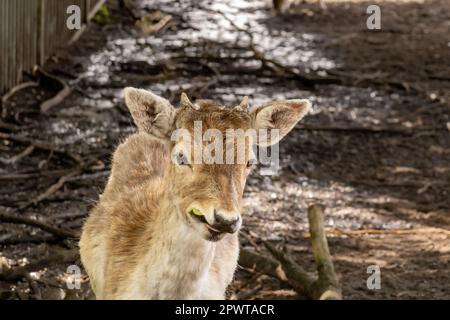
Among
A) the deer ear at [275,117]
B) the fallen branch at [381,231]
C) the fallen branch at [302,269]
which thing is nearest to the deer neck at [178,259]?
the deer ear at [275,117]

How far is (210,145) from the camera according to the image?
214 inches

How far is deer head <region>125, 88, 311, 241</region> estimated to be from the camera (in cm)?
531

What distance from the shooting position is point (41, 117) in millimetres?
12250

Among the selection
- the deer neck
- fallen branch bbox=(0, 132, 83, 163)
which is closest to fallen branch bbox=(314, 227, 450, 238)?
fallen branch bbox=(0, 132, 83, 163)

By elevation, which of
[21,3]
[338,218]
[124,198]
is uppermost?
[21,3]

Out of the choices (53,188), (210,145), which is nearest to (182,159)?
(210,145)

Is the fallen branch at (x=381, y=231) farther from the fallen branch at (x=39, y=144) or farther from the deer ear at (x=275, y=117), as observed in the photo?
the deer ear at (x=275, y=117)

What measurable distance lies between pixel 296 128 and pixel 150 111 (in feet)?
21.9

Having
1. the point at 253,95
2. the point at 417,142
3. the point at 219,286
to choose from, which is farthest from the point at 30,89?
the point at 219,286

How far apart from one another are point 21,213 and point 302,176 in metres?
2.98

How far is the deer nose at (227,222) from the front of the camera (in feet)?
16.9

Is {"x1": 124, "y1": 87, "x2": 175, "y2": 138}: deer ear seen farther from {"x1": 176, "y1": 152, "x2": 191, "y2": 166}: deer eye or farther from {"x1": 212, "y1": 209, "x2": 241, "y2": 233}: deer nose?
{"x1": 212, "y1": 209, "x2": 241, "y2": 233}: deer nose
